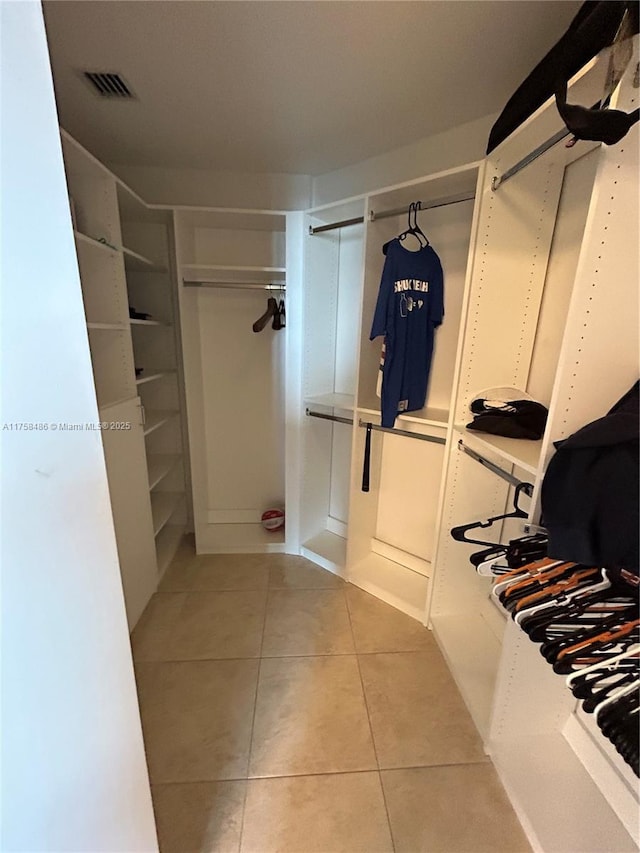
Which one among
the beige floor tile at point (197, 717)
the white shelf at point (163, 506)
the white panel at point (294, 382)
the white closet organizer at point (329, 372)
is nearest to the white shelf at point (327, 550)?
the white closet organizer at point (329, 372)

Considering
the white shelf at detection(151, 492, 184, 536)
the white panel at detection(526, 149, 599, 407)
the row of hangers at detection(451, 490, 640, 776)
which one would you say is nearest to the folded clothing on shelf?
the white panel at detection(526, 149, 599, 407)

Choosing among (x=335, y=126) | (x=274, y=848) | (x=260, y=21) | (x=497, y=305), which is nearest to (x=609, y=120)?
(x=497, y=305)

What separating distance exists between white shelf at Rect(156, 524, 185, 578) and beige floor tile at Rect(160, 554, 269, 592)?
5cm

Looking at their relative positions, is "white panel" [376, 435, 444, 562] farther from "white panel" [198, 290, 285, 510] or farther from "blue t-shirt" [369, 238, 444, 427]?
"white panel" [198, 290, 285, 510]

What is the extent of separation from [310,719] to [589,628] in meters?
1.21

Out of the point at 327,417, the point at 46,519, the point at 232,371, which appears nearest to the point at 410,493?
the point at 327,417

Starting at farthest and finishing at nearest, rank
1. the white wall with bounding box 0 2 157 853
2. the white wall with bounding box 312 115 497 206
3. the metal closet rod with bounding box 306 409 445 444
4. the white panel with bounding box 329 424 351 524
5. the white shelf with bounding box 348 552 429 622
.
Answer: the white panel with bounding box 329 424 351 524
the white shelf with bounding box 348 552 429 622
the metal closet rod with bounding box 306 409 445 444
the white wall with bounding box 312 115 497 206
the white wall with bounding box 0 2 157 853

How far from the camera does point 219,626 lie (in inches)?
82.2

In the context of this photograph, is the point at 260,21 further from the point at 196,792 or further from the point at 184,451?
the point at 196,792

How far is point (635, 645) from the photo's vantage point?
2.82 ft

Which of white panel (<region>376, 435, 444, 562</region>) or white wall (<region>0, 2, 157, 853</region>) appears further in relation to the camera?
white panel (<region>376, 435, 444, 562</region>)

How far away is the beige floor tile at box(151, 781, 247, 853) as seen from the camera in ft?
4.00

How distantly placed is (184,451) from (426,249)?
205 cm

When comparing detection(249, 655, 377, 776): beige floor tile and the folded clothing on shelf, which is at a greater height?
the folded clothing on shelf
